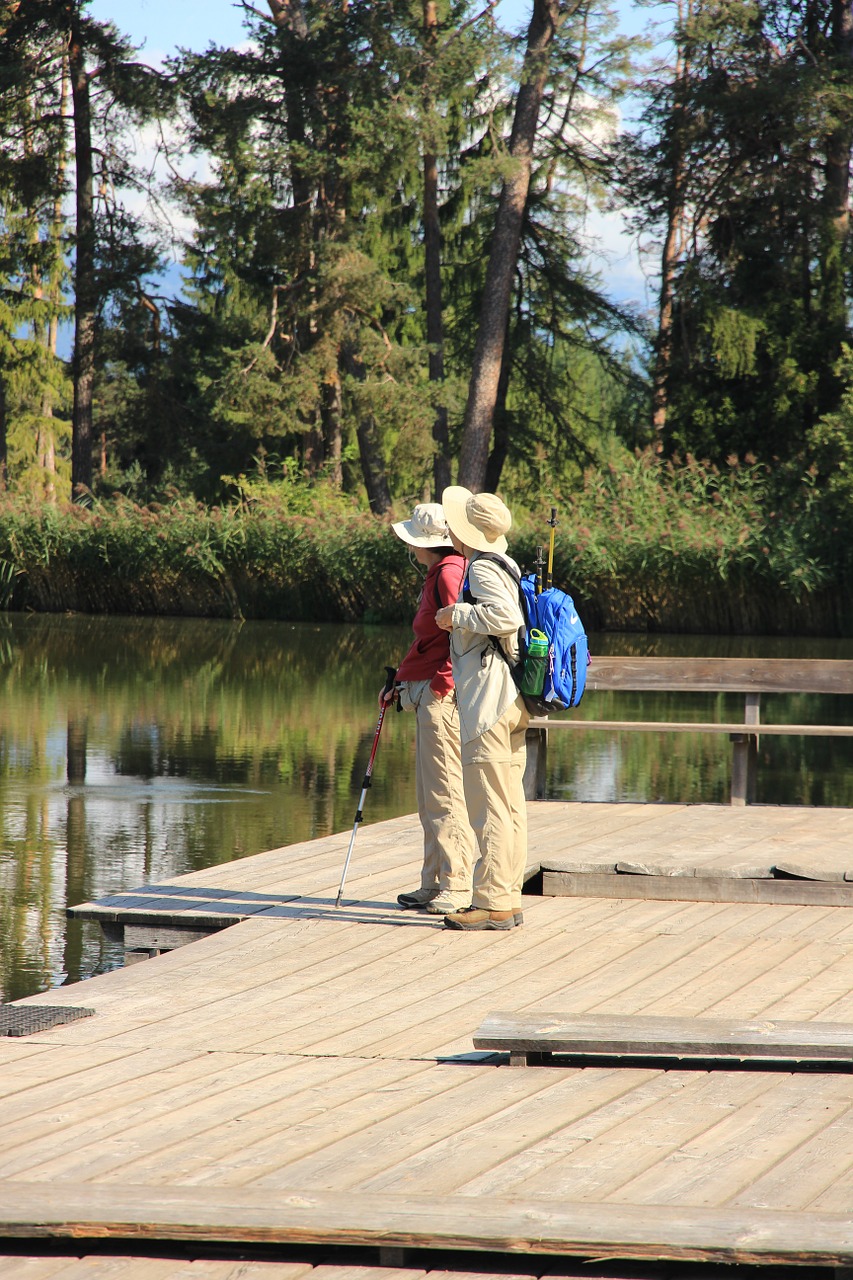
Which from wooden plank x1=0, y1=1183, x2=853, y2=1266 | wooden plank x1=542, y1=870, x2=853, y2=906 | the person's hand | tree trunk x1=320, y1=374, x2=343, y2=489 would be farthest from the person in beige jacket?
tree trunk x1=320, y1=374, x2=343, y2=489

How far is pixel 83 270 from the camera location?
39125mm

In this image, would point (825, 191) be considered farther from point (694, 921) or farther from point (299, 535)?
point (694, 921)

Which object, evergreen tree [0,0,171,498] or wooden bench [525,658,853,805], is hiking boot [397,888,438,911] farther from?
evergreen tree [0,0,171,498]

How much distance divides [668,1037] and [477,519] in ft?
8.25

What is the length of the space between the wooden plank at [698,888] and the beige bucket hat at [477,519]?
1626 mm

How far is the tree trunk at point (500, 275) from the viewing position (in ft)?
109

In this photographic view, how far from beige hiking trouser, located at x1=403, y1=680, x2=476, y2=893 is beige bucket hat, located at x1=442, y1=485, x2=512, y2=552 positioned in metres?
0.79

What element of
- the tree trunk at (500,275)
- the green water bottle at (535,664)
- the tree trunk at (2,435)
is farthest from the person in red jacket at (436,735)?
the tree trunk at (2,435)

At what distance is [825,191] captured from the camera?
32250 mm

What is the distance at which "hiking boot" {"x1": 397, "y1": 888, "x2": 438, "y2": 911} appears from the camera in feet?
22.6

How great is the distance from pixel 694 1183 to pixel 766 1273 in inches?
11.1

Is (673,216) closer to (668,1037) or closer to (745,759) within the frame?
(745,759)

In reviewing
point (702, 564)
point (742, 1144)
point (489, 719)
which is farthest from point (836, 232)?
point (742, 1144)

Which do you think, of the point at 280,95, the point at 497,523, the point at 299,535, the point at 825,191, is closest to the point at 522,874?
the point at 497,523
